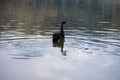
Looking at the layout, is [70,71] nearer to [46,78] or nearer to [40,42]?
[46,78]

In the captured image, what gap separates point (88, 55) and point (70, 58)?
1.22m

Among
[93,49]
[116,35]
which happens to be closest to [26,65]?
[93,49]

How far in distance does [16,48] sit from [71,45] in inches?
147

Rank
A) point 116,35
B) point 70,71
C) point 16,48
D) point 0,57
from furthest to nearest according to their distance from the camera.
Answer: point 116,35 < point 16,48 < point 0,57 < point 70,71

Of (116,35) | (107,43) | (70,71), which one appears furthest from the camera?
(116,35)

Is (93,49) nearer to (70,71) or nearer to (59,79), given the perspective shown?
(70,71)

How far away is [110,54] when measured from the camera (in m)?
22.1

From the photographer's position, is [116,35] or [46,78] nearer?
[46,78]

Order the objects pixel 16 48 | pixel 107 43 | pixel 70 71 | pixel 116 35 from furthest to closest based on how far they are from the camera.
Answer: pixel 116 35 → pixel 107 43 → pixel 16 48 → pixel 70 71

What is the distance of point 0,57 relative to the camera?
843 inches

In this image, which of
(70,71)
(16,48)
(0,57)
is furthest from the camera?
(16,48)

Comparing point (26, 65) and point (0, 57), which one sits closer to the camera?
point (26, 65)

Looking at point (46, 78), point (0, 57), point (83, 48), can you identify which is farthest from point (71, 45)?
point (46, 78)

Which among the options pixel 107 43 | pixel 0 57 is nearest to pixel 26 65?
pixel 0 57
